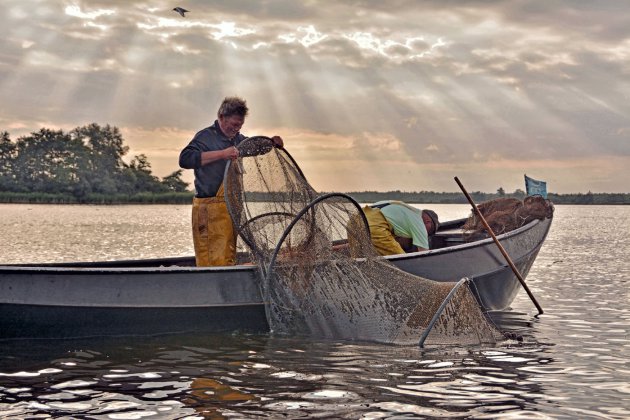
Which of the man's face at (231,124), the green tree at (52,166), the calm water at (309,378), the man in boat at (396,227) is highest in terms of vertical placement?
the green tree at (52,166)

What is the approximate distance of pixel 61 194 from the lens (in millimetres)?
126438

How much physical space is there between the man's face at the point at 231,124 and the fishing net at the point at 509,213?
4.71 meters

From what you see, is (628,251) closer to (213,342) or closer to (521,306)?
(521,306)

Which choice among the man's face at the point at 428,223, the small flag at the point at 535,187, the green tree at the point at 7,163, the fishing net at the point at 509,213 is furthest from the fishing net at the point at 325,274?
the green tree at the point at 7,163

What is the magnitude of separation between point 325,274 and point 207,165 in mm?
1914

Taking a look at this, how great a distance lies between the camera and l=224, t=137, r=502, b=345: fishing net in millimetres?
8617

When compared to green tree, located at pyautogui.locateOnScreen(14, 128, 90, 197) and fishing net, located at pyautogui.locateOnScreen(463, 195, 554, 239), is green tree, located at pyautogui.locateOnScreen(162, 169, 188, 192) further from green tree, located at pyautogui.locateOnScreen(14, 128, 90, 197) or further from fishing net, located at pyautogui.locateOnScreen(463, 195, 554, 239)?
fishing net, located at pyautogui.locateOnScreen(463, 195, 554, 239)

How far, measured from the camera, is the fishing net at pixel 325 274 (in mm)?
8617

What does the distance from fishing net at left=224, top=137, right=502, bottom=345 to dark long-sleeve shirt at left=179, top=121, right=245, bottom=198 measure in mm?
322

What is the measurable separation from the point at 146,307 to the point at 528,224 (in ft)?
21.6

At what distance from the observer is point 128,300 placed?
8781 millimetres

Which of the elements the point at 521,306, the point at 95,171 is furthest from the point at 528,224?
the point at 95,171

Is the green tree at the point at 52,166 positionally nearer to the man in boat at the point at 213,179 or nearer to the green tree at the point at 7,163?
the green tree at the point at 7,163

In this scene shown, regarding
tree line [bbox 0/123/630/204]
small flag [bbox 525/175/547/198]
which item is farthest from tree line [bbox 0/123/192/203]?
small flag [bbox 525/175/547/198]
